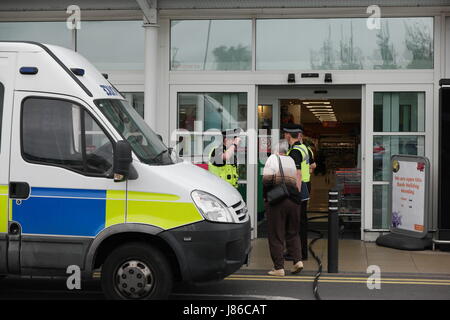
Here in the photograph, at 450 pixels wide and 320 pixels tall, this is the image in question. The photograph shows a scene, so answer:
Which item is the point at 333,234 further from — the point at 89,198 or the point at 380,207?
the point at 89,198

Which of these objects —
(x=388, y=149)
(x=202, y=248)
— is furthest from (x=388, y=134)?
(x=202, y=248)

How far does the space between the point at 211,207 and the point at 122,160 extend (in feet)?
3.25

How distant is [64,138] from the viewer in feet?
21.1

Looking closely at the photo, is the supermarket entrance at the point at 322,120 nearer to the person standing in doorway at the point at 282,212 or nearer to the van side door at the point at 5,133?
the person standing in doorway at the point at 282,212

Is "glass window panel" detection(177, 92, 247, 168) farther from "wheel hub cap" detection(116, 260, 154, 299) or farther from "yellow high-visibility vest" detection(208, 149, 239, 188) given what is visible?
"wheel hub cap" detection(116, 260, 154, 299)

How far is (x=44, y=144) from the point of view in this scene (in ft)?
21.1

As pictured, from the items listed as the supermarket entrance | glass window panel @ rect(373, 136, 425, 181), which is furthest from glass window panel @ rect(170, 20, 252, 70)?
glass window panel @ rect(373, 136, 425, 181)

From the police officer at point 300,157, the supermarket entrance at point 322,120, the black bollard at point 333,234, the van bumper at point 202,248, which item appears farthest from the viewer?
the supermarket entrance at point 322,120

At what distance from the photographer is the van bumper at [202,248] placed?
20.5 feet

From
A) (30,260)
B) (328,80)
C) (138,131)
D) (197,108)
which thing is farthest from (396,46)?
(30,260)

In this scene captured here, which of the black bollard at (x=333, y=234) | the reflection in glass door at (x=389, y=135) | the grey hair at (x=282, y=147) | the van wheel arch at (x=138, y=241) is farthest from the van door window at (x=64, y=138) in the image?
the reflection in glass door at (x=389, y=135)

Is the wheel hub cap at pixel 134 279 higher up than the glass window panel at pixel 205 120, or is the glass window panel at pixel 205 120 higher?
the glass window panel at pixel 205 120

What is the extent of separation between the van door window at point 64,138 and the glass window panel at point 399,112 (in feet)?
19.8

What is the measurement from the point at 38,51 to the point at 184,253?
252 centimetres
